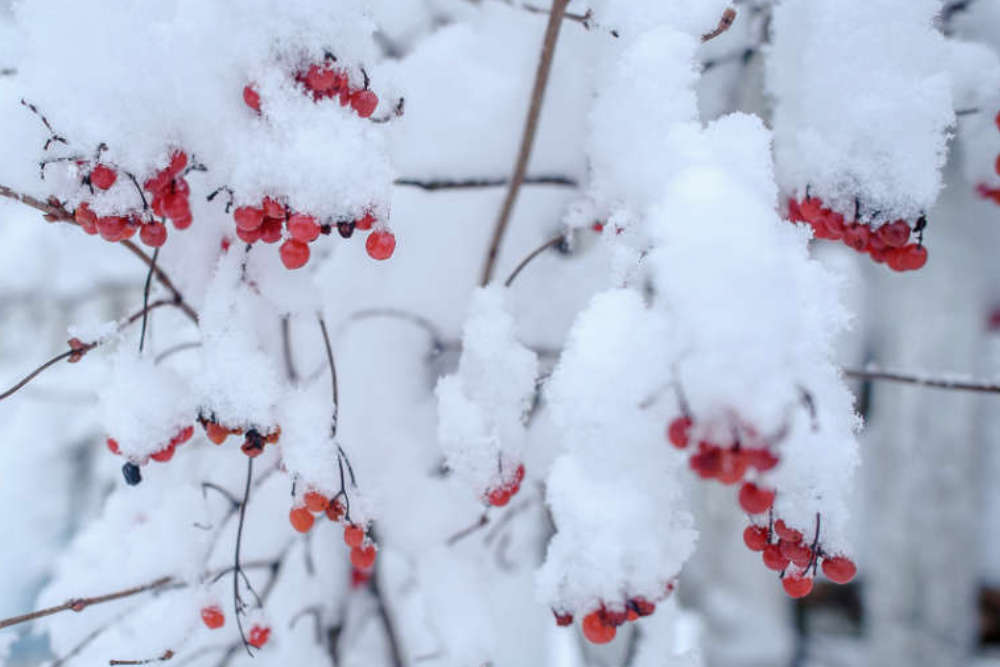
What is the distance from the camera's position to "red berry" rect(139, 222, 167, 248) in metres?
0.88

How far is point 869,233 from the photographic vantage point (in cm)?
90

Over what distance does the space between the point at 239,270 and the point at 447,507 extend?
2.21 feet

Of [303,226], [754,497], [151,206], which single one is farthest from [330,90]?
[754,497]

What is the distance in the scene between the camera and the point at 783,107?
102 cm

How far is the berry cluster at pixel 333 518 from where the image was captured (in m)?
0.89

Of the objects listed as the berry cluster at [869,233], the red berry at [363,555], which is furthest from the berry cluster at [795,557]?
the red berry at [363,555]

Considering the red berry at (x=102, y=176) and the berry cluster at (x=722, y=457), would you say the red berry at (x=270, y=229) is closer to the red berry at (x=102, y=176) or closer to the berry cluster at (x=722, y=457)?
the red berry at (x=102, y=176)

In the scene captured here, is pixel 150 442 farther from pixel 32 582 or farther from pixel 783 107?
pixel 32 582

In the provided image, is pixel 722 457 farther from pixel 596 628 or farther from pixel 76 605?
pixel 76 605

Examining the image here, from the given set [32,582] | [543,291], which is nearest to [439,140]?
[543,291]

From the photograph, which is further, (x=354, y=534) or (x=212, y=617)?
(x=212, y=617)

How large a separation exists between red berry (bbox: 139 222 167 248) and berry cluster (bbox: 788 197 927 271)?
0.86 metres

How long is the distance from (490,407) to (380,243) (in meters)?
0.29

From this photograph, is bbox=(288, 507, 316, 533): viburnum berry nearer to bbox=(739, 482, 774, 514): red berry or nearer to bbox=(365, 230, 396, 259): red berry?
bbox=(365, 230, 396, 259): red berry
